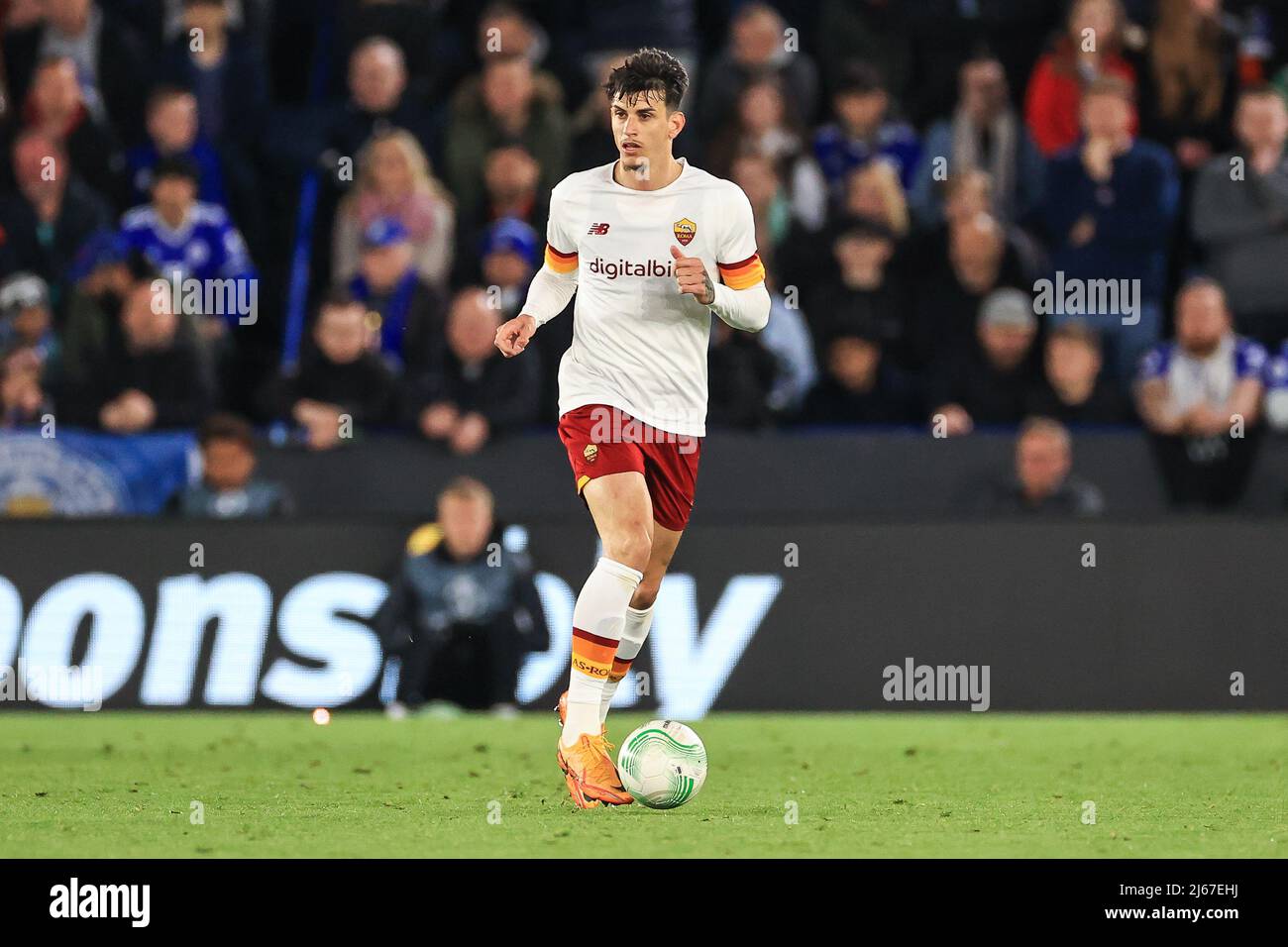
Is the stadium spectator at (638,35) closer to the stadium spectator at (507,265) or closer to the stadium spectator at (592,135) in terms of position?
the stadium spectator at (592,135)

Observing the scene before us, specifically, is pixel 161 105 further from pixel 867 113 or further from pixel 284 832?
pixel 284 832

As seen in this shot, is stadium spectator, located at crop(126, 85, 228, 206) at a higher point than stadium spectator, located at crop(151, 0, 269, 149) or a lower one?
lower

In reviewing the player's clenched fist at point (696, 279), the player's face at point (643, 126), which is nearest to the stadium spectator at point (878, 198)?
the player's face at point (643, 126)

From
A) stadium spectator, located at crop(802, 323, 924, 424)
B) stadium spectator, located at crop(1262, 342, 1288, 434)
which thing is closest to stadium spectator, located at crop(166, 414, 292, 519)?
stadium spectator, located at crop(802, 323, 924, 424)

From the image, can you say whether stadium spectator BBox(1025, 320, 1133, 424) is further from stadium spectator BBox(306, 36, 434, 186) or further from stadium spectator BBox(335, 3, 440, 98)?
stadium spectator BBox(335, 3, 440, 98)

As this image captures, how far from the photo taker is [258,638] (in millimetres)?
12188

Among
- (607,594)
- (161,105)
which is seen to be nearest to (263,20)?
(161,105)

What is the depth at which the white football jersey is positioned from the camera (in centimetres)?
822

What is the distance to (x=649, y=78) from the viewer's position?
8.05 metres

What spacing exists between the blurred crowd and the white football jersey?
472 centimetres

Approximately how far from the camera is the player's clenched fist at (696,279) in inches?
310

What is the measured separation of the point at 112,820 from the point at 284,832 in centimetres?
74

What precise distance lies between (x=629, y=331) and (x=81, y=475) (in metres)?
5.92

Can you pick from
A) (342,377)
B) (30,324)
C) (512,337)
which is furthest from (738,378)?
(512,337)
